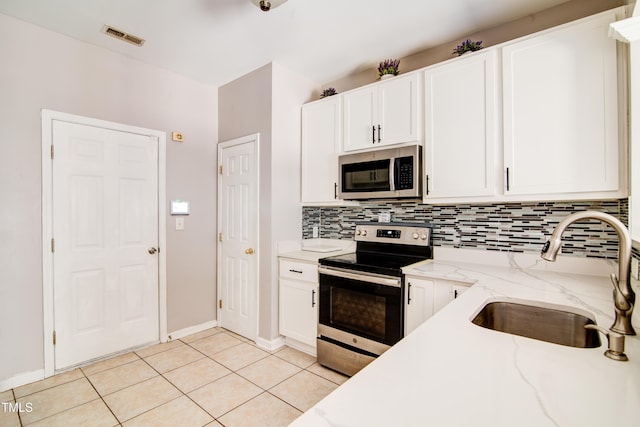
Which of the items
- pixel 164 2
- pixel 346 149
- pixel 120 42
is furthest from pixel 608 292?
pixel 120 42

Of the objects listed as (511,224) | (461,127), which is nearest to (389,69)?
(461,127)

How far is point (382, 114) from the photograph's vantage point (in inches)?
99.2

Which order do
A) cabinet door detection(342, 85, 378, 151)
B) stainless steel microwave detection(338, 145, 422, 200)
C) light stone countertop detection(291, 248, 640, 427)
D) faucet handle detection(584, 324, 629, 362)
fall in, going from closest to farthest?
light stone countertop detection(291, 248, 640, 427)
faucet handle detection(584, 324, 629, 362)
stainless steel microwave detection(338, 145, 422, 200)
cabinet door detection(342, 85, 378, 151)

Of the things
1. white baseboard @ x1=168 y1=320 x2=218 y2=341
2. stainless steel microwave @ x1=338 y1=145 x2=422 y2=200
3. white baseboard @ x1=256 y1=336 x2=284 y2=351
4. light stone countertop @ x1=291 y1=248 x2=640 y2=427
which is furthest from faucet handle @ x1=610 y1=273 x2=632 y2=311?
white baseboard @ x1=168 y1=320 x2=218 y2=341

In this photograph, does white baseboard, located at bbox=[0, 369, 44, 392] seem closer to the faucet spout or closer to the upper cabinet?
the upper cabinet

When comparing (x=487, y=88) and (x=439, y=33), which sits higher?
(x=439, y=33)

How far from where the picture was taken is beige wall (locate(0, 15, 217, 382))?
2.21m

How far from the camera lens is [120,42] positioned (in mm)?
2549

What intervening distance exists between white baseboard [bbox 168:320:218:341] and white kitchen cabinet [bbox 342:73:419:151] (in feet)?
A: 7.94

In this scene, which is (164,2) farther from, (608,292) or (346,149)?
(608,292)

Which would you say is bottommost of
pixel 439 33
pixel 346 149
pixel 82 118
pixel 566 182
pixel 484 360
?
pixel 484 360

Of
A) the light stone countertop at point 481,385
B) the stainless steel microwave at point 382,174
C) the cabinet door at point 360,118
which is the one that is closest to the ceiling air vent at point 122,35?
the cabinet door at point 360,118

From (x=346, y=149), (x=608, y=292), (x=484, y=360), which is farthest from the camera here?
(x=346, y=149)

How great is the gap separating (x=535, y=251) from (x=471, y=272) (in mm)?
510
